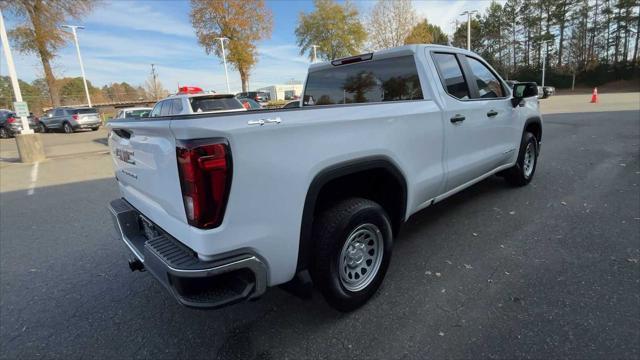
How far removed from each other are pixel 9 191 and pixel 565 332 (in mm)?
9319

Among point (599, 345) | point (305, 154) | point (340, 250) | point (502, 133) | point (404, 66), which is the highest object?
point (404, 66)

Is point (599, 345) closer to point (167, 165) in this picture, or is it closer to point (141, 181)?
point (167, 165)

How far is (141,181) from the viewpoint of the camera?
7.67 ft

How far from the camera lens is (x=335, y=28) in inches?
1598

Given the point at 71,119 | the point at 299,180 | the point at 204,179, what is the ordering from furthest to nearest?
1. the point at 71,119
2. the point at 299,180
3. the point at 204,179

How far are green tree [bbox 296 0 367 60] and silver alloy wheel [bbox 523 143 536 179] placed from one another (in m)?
37.2

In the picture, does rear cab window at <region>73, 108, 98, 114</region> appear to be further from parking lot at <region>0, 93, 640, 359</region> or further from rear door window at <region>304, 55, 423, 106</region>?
rear door window at <region>304, 55, 423, 106</region>

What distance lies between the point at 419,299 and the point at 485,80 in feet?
9.18

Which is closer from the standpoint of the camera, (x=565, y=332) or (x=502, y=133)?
(x=565, y=332)

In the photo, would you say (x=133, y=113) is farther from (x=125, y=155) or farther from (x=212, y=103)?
(x=125, y=155)

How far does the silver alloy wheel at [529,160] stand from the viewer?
5191 mm

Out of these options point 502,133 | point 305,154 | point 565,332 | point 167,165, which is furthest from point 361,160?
point 502,133

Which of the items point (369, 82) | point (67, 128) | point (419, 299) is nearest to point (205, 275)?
point (419, 299)

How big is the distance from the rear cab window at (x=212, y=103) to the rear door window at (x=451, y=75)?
800cm
